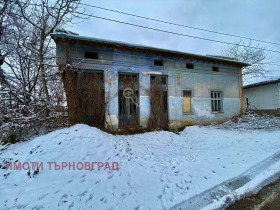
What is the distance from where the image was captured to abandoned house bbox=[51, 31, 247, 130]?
7.96 m

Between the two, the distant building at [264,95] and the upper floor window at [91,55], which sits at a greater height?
the upper floor window at [91,55]

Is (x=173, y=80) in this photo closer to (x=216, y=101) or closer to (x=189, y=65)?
(x=189, y=65)

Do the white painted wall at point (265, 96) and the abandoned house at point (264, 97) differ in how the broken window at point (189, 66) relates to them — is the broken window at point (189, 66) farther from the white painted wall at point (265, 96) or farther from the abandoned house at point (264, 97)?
the white painted wall at point (265, 96)

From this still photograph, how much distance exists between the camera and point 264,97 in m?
15.6

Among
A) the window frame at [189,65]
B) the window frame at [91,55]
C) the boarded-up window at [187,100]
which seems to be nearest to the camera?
the window frame at [91,55]

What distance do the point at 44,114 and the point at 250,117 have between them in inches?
550

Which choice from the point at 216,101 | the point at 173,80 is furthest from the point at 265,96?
the point at 173,80

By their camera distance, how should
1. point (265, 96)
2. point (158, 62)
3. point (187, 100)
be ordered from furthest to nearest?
point (265, 96)
point (187, 100)
point (158, 62)

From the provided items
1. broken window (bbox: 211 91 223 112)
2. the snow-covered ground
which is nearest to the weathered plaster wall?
broken window (bbox: 211 91 223 112)

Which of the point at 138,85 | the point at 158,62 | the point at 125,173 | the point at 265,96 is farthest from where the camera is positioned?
the point at 265,96

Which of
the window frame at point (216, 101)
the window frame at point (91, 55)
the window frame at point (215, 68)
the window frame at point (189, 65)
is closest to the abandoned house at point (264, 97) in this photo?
the window frame at point (216, 101)

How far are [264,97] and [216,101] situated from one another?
713 cm

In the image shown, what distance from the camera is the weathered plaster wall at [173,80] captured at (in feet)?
28.1

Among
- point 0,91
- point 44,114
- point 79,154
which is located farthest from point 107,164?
point 0,91
